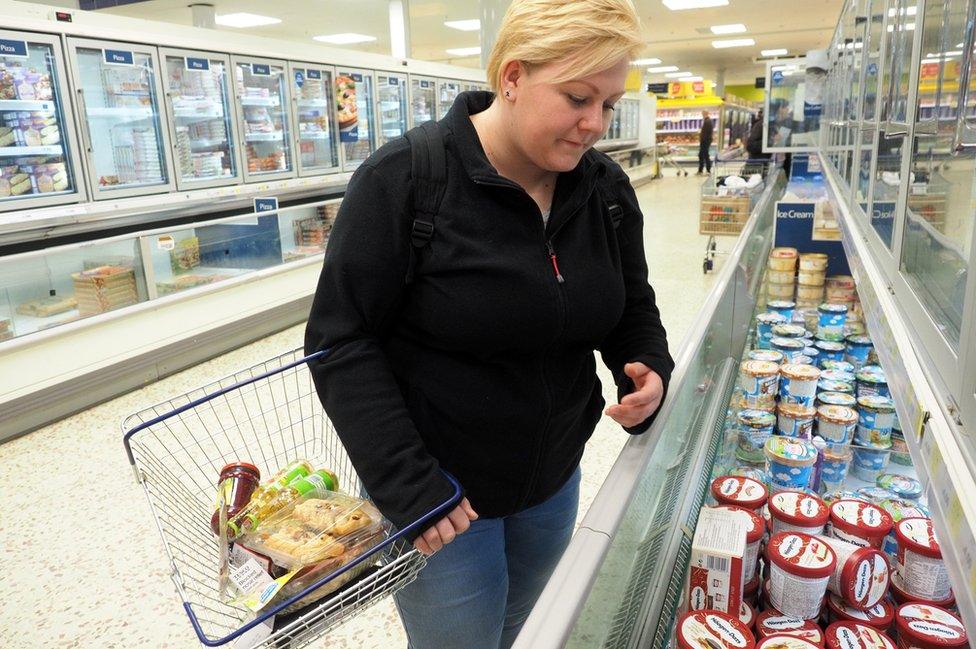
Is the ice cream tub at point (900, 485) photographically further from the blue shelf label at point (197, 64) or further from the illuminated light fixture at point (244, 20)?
the illuminated light fixture at point (244, 20)

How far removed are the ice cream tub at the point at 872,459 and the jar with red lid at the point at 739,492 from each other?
0.74m

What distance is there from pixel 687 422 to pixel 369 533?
3.36 feet

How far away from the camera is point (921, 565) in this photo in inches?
52.6

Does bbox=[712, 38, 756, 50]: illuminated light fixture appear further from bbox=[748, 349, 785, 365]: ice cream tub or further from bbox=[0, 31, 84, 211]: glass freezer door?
bbox=[748, 349, 785, 365]: ice cream tub

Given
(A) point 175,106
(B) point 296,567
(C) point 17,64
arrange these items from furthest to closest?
(A) point 175,106
(C) point 17,64
(B) point 296,567

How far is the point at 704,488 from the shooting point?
71.6 inches

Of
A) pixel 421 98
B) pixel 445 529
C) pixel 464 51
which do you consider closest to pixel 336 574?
pixel 445 529

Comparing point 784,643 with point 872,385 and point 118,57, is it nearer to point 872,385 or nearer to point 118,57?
point 872,385

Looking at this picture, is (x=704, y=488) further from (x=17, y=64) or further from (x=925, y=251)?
(x=17, y=64)

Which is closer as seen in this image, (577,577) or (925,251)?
(577,577)

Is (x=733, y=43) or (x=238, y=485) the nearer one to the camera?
(x=238, y=485)

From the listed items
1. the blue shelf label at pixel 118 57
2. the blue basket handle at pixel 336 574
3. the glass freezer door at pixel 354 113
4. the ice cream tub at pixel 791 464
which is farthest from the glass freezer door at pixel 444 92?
the blue basket handle at pixel 336 574

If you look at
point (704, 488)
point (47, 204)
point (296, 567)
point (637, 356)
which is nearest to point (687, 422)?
point (704, 488)

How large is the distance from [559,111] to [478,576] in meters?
0.84
